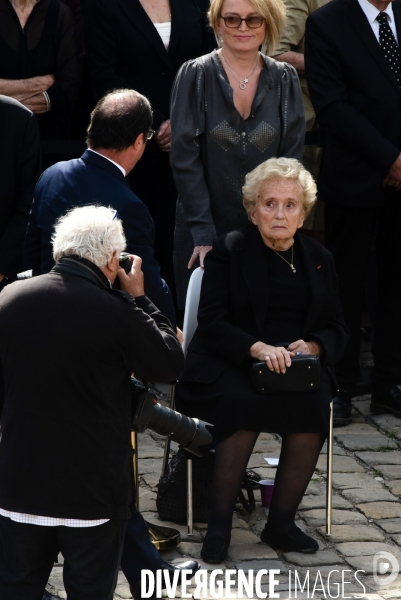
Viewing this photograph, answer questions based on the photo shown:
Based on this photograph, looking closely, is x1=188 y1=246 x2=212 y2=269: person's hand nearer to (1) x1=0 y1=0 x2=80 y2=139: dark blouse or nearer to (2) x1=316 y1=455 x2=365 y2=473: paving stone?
(2) x1=316 y1=455 x2=365 y2=473: paving stone

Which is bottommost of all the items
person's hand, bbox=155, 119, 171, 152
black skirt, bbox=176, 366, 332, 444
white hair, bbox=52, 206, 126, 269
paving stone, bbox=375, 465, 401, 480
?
paving stone, bbox=375, 465, 401, 480

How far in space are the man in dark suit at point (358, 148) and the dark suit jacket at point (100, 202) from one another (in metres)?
2.19

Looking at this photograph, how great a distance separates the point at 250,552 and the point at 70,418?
164 centimetres

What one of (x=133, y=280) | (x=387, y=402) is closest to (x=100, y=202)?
(x=133, y=280)

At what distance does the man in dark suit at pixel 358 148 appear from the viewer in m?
6.00

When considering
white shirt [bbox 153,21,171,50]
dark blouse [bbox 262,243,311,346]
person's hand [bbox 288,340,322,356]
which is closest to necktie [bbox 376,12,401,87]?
white shirt [bbox 153,21,171,50]

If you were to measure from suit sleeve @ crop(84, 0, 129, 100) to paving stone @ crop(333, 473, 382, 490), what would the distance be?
8.48 feet

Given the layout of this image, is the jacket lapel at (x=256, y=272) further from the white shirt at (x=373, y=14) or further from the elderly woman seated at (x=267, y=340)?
the white shirt at (x=373, y=14)

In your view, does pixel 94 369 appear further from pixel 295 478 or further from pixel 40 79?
pixel 40 79

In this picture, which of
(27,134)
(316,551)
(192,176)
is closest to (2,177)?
(27,134)

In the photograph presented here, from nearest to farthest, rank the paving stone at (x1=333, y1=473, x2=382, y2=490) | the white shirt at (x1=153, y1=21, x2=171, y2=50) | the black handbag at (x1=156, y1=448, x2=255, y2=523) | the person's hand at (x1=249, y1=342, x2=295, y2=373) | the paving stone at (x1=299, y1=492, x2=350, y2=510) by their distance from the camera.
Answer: the person's hand at (x1=249, y1=342, x2=295, y2=373) < the black handbag at (x1=156, y1=448, x2=255, y2=523) < the paving stone at (x1=299, y1=492, x2=350, y2=510) < the paving stone at (x1=333, y1=473, x2=382, y2=490) < the white shirt at (x1=153, y1=21, x2=171, y2=50)

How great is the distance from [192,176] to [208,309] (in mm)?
846

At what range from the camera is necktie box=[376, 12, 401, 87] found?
6055 millimetres

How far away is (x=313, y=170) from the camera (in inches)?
275
